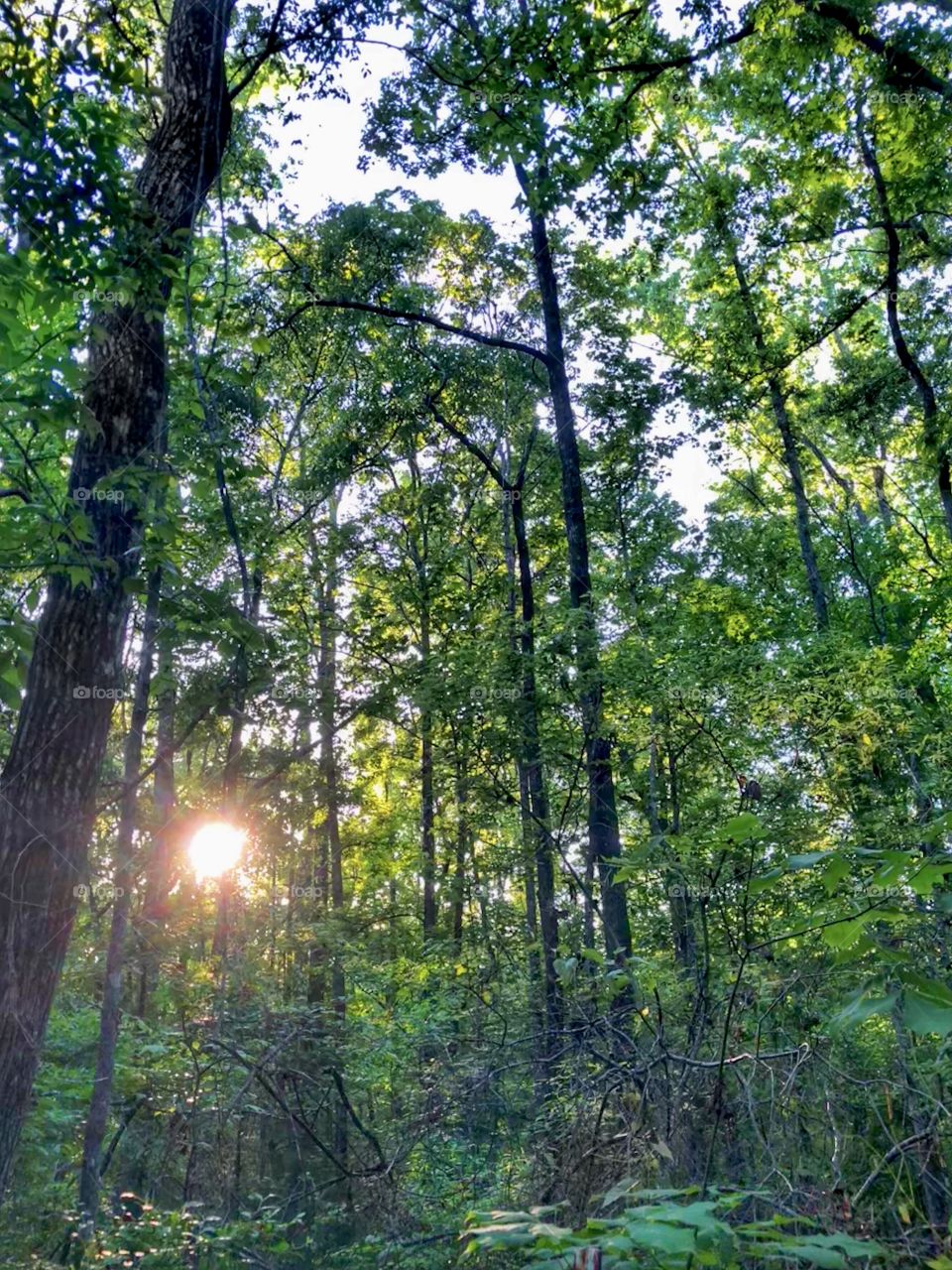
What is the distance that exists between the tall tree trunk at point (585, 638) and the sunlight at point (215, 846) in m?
4.87

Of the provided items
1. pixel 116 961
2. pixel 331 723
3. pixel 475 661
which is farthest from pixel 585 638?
pixel 116 961

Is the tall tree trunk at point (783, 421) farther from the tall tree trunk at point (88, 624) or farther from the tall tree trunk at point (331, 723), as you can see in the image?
the tall tree trunk at point (88, 624)

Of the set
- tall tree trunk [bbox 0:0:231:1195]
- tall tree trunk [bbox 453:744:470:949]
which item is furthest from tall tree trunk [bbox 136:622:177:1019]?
tall tree trunk [bbox 0:0:231:1195]

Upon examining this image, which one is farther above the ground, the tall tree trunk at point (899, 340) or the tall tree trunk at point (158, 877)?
the tall tree trunk at point (899, 340)

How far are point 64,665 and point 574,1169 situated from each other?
10.5 ft

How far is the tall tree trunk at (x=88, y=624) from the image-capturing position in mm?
3330

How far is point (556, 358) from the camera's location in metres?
12.7

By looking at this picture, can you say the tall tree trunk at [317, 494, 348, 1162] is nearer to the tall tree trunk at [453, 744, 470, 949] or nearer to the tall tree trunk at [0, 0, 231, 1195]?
the tall tree trunk at [453, 744, 470, 949]

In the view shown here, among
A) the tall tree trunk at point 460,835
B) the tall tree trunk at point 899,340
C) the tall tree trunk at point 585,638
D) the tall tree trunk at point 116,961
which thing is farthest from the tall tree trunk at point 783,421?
the tall tree trunk at point 116,961

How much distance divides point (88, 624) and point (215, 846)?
29.7 feet

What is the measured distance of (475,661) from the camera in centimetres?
1047

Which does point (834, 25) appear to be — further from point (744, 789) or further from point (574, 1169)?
point (574, 1169)

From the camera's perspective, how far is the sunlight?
1160 cm

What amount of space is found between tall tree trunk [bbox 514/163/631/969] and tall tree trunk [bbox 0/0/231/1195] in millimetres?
3673
